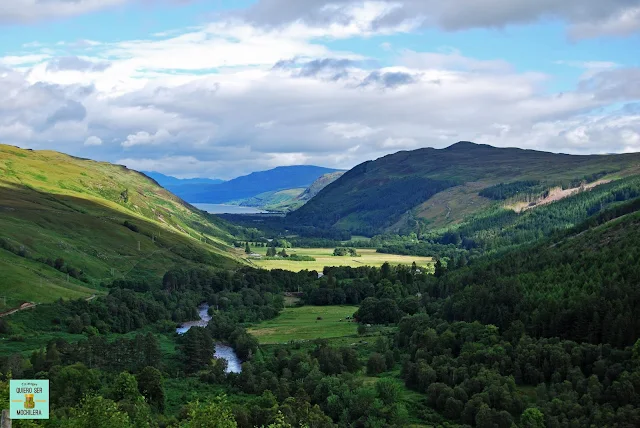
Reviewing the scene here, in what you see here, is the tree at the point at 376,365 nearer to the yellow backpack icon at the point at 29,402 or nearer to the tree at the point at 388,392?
the tree at the point at 388,392

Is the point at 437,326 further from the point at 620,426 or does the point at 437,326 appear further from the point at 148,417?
the point at 148,417

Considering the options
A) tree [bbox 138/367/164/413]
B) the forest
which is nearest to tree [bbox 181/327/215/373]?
the forest

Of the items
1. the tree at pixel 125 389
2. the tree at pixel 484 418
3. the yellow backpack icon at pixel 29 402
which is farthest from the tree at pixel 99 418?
Result: the tree at pixel 484 418

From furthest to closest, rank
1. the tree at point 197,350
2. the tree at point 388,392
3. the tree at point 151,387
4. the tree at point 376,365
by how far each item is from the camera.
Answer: the tree at point 197,350 → the tree at point 376,365 → the tree at point 388,392 → the tree at point 151,387

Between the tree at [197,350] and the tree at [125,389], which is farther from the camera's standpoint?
the tree at [197,350]

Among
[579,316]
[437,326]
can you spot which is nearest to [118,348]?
[437,326]

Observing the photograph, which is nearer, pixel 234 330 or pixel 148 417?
pixel 148 417

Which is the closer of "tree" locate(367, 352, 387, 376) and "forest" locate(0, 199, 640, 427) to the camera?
"forest" locate(0, 199, 640, 427)

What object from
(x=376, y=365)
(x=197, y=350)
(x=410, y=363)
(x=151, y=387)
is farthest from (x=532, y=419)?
(x=197, y=350)

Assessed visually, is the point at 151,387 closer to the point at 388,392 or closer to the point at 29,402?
the point at 388,392

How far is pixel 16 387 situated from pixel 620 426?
91.9m

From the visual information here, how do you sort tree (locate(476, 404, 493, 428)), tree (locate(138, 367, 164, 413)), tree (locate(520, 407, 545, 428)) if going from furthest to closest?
tree (locate(138, 367, 164, 413)) < tree (locate(476, 404, 493, 428)) < tree (locate(520, 407, 545, 428))

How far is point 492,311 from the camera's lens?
163125mm

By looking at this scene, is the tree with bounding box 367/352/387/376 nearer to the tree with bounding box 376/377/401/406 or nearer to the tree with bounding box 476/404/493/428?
the tree with bounding box 376/377/401/406
